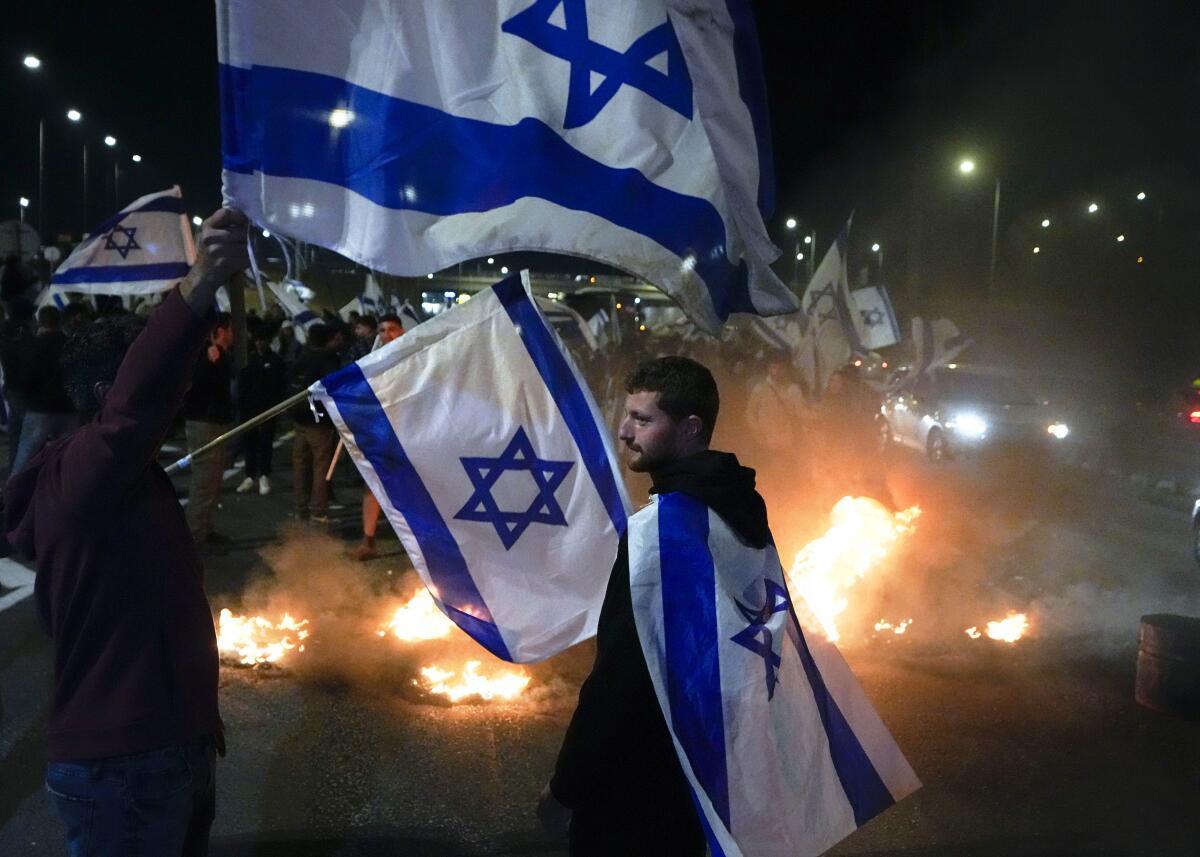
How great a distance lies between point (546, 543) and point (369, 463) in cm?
72

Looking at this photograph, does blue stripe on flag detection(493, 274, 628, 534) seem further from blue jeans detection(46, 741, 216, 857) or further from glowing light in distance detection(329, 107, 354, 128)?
blue jeans detection(46, 741, 216, 857)

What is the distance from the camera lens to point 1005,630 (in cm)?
718

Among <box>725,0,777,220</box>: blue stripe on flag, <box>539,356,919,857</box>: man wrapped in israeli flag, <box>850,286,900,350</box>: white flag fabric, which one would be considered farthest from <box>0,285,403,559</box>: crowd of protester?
<box>850,286,900,350</box>: white flag fabric

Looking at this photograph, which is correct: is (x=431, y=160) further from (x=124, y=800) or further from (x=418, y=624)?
(x=418, y=624)

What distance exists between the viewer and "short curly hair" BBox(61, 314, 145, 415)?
7.72ft

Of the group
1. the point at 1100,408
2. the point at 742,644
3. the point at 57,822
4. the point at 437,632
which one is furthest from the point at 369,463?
the point at 1100,408

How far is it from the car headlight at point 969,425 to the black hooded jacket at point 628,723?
17.9m

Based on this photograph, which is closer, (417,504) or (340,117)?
(340,117)

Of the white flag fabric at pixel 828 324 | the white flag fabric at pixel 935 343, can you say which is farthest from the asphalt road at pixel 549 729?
the white flag fabric at pixel 935 343

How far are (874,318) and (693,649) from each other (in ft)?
Answer: 50.6

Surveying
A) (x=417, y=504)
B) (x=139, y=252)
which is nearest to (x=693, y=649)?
(x=417, y=504)

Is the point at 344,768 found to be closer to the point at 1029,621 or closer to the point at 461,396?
the point at 461,396

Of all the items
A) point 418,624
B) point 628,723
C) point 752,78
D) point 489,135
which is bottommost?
point 418,624

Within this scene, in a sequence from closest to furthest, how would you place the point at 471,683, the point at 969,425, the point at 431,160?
1. the point at 431,160
2. the point at 471,683
3. the point at 969,425
